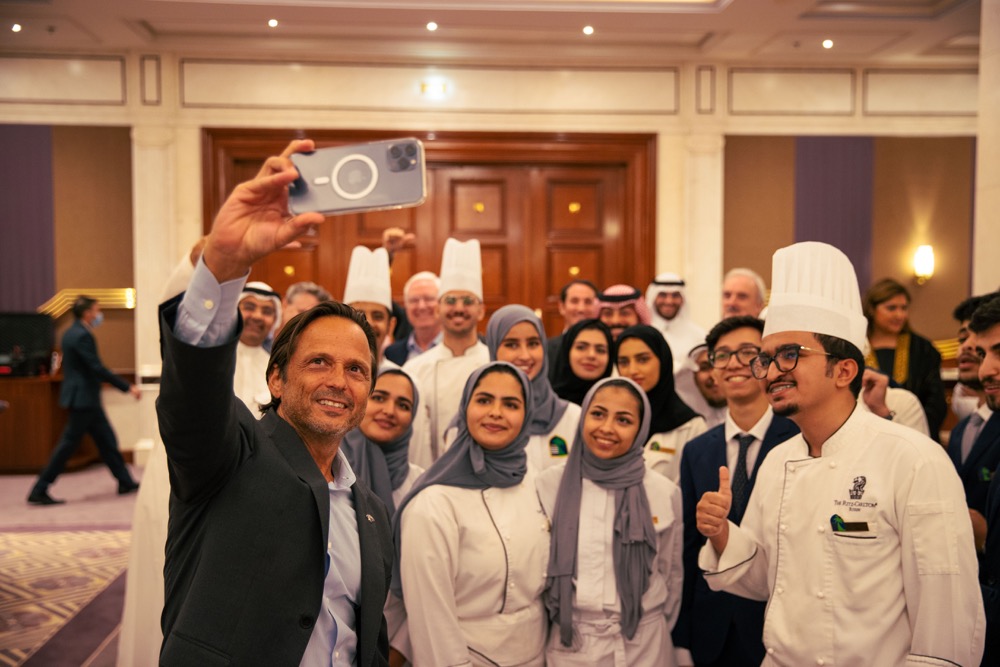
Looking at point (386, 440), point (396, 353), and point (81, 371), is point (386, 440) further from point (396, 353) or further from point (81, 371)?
point (81, 371)

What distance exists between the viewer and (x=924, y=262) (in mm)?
7578

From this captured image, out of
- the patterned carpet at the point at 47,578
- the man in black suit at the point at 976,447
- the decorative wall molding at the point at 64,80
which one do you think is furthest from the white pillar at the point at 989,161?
the decorative wall molding at the point at 64,80

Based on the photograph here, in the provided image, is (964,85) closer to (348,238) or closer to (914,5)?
(914,5)

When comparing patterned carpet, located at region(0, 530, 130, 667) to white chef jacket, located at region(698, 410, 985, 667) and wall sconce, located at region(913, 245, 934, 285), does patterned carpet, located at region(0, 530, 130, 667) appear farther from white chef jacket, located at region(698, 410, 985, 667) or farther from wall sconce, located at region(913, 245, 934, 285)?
wall sconce, located at region(913, 245, 934, 285)

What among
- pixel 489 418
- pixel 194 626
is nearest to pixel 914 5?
pixel 489 418

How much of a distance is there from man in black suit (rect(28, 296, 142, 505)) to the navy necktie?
5.35 metres

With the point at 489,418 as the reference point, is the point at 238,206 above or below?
above

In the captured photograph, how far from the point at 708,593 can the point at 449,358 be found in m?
1.72

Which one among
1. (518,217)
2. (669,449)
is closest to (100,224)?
(518,217)

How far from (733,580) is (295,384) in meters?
1.25

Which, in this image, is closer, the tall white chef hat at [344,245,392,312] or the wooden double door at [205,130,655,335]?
the tall white chef hat at [344,245,392,312]

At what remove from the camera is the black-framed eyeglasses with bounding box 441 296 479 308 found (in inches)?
159

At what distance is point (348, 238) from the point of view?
750cm

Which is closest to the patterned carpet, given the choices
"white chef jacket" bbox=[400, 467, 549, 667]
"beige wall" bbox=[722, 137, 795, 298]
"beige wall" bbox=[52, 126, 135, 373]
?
"white chef jacket" bbox=[400, 467, 549, 667]
